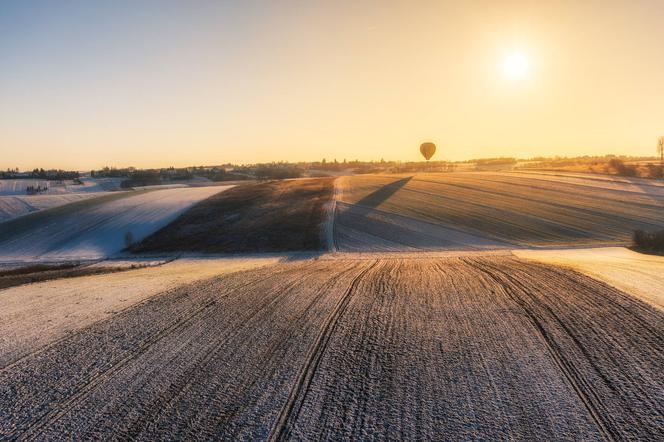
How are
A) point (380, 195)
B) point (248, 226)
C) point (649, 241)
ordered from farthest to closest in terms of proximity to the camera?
point (380, 195), point (248, 226), point (649, 241)

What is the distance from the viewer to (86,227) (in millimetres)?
40312

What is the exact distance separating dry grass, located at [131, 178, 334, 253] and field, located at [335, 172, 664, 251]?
2.65 metres

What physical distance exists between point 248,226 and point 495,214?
21.1 meters

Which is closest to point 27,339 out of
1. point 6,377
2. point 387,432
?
point 6,377

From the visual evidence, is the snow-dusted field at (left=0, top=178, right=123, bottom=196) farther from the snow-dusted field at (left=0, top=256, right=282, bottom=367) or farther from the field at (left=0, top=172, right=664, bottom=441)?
the field at (left=0, top=172, right=664, bottom=441)

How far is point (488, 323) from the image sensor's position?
10625mm

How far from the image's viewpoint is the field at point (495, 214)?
1192 inches

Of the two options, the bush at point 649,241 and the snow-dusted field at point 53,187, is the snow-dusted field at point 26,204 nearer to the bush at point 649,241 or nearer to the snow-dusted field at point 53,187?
the snow-dusted field at point 53,187

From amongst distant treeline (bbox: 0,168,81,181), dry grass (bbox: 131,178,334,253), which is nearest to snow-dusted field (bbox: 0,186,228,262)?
dry grass (bbox: 131,178,334,253)

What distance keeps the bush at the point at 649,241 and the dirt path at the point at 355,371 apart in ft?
58.2

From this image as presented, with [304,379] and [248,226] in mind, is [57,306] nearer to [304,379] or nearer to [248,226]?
[304,379]

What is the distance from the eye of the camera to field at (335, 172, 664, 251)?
3028 cm

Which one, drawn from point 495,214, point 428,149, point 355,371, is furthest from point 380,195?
point 428,149

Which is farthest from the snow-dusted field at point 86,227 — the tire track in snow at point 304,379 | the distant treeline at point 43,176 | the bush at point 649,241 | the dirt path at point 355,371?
the distant treeline at point 43,176
